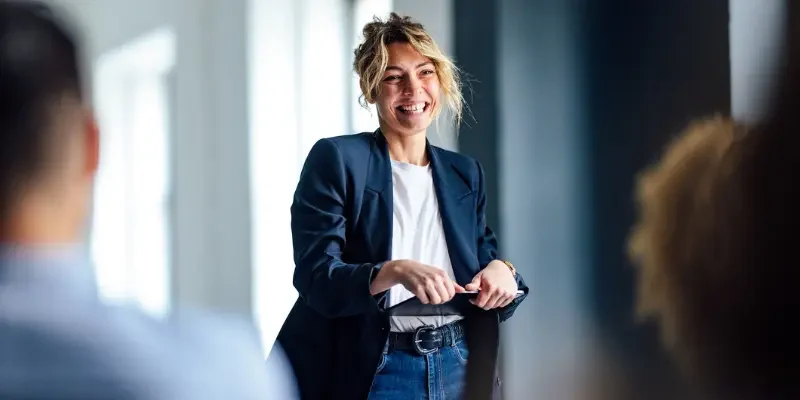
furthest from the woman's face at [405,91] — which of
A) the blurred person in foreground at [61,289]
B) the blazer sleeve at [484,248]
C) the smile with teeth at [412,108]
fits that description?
the blurred person in foreground at [61,289]

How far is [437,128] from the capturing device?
118 centimetres

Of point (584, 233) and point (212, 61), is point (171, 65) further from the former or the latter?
point (584, 233)

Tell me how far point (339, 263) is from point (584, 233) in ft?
1.89

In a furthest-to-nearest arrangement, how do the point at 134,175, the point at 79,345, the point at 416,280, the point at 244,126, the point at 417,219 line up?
the point at 244,126, the point at 134,175, the point at 417,219, the point at 416,280, the point at 79,345

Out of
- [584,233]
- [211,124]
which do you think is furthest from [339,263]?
[584,233]

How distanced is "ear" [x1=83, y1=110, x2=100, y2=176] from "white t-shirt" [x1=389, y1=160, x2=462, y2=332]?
1.84 feet

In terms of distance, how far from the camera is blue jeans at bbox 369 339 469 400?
89 centimetres

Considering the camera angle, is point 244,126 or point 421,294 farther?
point 244,126

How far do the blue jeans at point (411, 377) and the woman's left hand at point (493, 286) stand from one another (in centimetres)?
7

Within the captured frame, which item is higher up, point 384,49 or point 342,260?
point 384,49

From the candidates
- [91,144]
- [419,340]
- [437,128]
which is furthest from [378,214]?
[91,144]

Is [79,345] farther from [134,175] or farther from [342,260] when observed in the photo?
[134,175]

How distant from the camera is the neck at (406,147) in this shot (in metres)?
0.97

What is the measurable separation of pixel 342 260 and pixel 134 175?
384 millimetres
